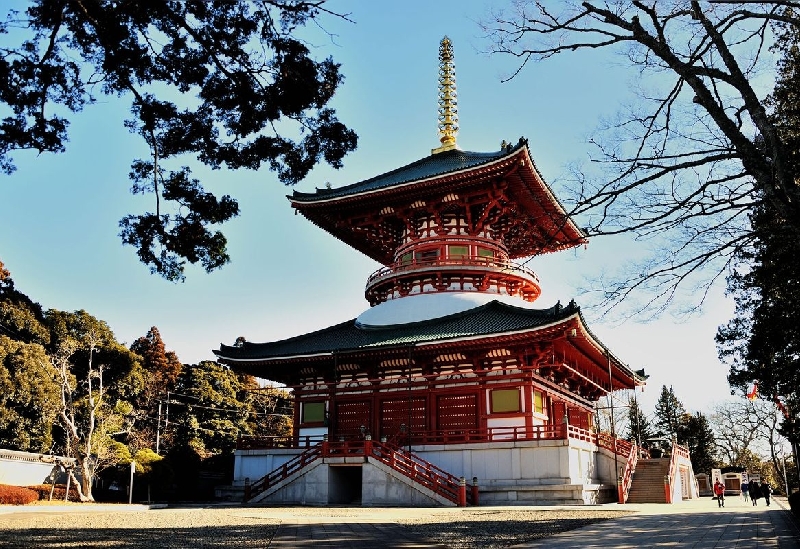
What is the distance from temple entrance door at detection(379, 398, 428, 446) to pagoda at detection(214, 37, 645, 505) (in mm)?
65

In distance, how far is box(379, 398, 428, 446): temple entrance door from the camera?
29750 mm

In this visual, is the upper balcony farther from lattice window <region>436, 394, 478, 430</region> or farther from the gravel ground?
the gravel ground

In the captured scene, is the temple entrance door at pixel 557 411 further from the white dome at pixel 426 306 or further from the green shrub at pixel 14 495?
the green shrub at pixel 14 495

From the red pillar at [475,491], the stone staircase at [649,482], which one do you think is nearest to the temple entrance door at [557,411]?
the stone staircase at [649,482]

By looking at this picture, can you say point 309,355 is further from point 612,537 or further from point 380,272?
point 612,537

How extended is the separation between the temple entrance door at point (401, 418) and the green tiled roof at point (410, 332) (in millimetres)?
2948

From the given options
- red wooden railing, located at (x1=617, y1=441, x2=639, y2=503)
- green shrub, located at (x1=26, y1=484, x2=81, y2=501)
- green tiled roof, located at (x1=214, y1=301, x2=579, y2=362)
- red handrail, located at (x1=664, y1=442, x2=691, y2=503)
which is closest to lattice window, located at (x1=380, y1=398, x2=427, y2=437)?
green tiled roof, located at (x1=214, y1=301, x2=579, y2=362)

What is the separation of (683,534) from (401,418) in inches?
675

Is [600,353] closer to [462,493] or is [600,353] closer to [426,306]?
[426,306]

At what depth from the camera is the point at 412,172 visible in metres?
37.5

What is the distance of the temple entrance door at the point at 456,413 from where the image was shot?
29.0 m

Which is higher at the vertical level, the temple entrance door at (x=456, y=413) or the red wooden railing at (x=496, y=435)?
the temple entrance door at (x=456, y=413)

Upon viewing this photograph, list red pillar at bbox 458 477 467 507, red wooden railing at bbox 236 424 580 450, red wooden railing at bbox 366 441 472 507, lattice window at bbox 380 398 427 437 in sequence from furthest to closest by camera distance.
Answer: lattice window at bbox 380 398 427 437, red wooden railing at bbox 236 424 580 450, red wooden railing at bbox 366 441 472 507, red pillar at bbox 458 477 467 507

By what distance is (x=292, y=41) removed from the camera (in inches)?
440
